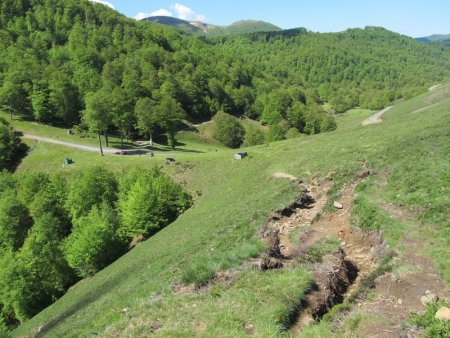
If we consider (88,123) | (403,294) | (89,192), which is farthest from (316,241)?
(88,123)

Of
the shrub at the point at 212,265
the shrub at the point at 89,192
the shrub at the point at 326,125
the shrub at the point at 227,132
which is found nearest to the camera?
the shrub at the point at 212,265

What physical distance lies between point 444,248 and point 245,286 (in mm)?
11203

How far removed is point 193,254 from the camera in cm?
3067

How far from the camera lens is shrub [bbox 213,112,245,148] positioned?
Answer: 13075cm

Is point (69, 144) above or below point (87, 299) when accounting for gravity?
above

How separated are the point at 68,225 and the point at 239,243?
52.7 m

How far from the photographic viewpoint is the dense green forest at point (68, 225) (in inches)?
2082

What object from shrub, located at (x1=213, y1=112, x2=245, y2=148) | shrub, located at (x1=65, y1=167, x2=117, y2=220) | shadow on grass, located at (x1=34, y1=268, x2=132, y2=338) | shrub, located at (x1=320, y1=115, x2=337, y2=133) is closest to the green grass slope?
shadow on grass, located at (x1=34, y1=268, x2=132, y2=338)

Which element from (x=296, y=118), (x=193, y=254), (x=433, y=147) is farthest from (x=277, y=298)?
(x=296, y=118)

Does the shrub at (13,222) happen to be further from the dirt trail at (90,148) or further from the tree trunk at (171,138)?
the tree trunk at (171,138)

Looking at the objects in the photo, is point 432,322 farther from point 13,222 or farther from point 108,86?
point 108,86

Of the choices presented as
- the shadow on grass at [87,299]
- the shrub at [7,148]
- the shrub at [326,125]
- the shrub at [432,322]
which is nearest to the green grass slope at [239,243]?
the shadow on grass at [87,299]

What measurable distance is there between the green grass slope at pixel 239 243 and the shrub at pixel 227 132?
64381mm

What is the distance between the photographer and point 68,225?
6931 centimetres
